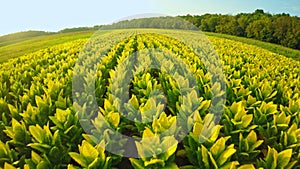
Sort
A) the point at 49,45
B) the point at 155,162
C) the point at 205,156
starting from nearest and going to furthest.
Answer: the point at 155,162 < the point at 205,156 < the point at 49,45

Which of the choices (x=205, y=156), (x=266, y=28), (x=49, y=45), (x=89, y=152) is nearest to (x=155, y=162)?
(x=205, y=156)

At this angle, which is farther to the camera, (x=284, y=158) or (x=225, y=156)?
(x=284, y=158)

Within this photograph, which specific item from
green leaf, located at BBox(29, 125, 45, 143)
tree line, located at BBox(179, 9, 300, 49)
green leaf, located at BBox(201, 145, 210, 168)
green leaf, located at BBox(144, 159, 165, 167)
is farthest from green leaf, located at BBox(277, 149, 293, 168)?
tree line, located at BBox(179, 9, 300, 49)

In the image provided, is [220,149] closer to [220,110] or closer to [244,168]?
[244,168]

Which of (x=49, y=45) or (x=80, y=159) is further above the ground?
(x=80, y=159)

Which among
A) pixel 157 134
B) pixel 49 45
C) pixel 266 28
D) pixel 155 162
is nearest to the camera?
pixel 155 162

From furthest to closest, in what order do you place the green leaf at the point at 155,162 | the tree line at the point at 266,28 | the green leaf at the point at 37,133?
the tree line at the point at 266,28, the green leaf at the point at 37,133, the green leaf at the point at 155,162

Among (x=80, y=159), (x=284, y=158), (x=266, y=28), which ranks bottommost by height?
(x=266, y=28)

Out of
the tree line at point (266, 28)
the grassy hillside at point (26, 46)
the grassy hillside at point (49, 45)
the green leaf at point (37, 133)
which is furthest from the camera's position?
the tree line at point (266, 28)

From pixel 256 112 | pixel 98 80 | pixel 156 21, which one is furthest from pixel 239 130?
pixel 156 21

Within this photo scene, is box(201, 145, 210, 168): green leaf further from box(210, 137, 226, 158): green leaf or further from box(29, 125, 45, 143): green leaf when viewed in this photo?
box(29, 125, 45, 143): green leaf

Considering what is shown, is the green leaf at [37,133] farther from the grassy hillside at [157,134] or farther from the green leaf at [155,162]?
the green leaf at [155,162]

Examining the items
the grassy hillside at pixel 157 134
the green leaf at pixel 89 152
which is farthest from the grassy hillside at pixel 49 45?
the green leaf at pixel 89 152

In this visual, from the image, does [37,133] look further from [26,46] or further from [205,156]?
[26,46]
